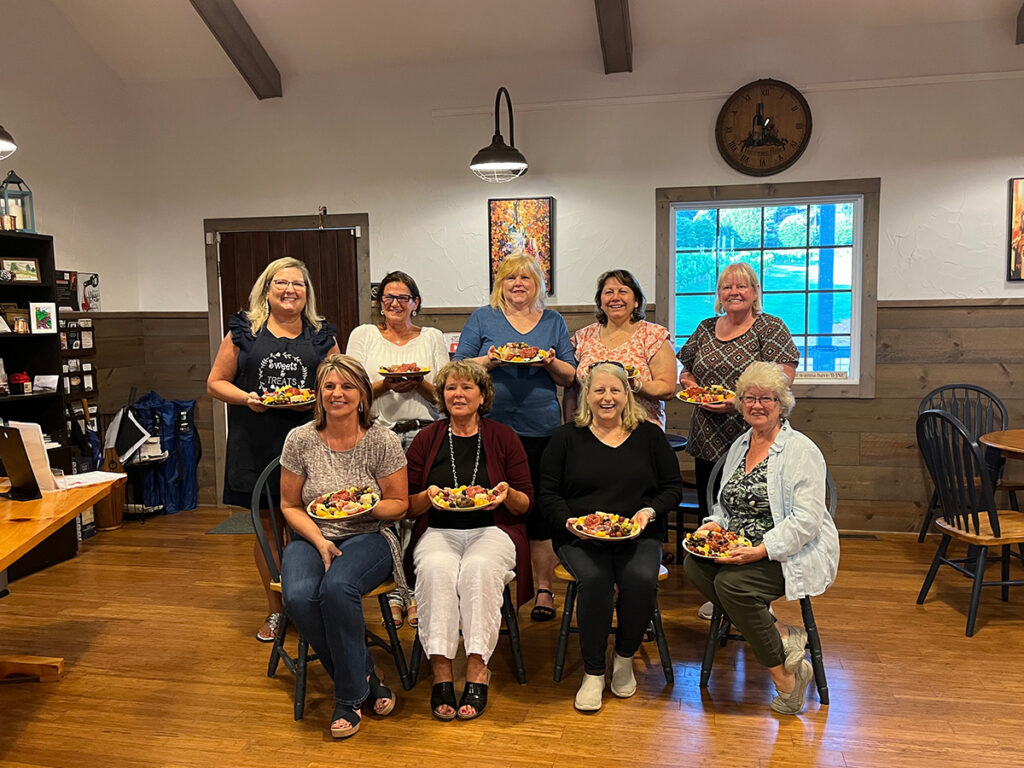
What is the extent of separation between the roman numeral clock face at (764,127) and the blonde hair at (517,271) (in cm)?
207

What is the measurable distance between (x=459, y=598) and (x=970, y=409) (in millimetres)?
3361

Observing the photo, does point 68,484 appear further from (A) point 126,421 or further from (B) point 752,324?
(B) point 752,324

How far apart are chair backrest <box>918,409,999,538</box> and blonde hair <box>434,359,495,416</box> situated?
186 cm

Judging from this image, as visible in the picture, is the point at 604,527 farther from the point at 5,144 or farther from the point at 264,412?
the point at 5,144

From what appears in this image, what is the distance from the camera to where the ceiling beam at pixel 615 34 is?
444 cm

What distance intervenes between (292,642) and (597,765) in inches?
57.5

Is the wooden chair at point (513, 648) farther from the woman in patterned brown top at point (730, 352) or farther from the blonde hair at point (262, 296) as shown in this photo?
the blonde hair at point (262, 296)

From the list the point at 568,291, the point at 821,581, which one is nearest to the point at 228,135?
the point at 568,291

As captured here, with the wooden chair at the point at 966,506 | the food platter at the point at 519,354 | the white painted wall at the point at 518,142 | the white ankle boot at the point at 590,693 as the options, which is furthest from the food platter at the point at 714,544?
the white painted wall at the point at 518,142

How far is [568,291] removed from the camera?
5.09 m

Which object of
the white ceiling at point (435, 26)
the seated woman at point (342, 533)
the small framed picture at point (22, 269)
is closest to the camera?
the seated woman at point (342, 533)

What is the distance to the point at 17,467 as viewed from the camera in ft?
9.32

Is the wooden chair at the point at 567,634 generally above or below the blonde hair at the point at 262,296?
below

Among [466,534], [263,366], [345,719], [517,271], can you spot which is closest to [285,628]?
[345,719]
